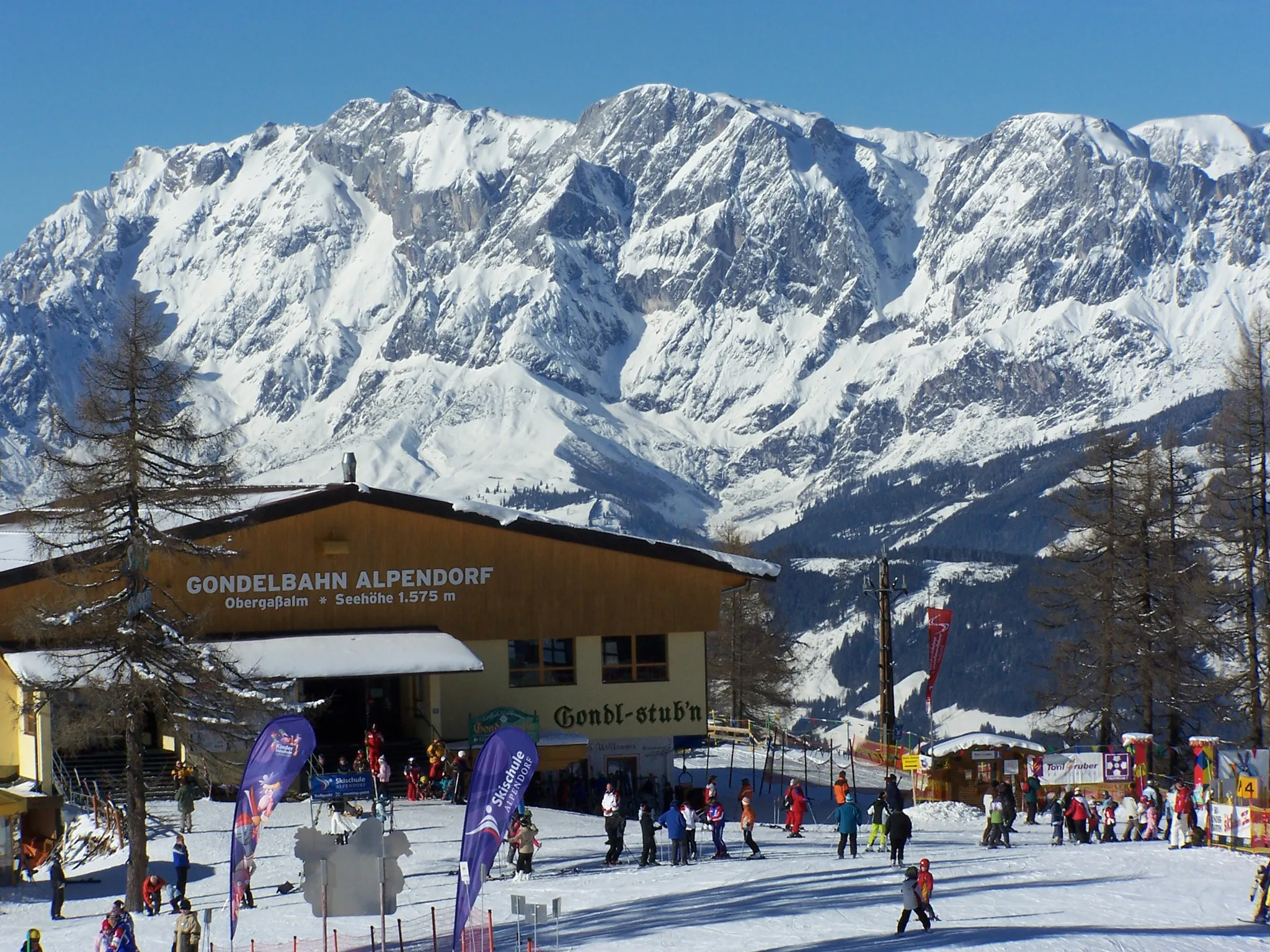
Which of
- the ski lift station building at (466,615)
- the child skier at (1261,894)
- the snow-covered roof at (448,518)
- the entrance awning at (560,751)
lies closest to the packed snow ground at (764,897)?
the child skier at (1261,894)

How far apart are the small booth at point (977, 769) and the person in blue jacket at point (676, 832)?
14346mm

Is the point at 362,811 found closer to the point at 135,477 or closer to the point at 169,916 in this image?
the point at 169,916

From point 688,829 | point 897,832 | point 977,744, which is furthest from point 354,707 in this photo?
point 897,832

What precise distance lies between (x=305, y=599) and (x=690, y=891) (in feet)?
64.6

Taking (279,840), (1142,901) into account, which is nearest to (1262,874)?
(1142,901)


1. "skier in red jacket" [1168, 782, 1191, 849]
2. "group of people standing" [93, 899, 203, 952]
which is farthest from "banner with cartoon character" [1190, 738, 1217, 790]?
"group of people standing" [93, 899, 203, 952]

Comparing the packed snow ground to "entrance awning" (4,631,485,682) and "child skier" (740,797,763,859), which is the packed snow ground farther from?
"entrance awning" (4,631,485,682)

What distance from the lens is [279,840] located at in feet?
110

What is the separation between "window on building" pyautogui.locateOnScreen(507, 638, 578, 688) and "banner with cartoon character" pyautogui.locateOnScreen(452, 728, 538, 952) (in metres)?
23.9

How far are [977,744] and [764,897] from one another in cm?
1763

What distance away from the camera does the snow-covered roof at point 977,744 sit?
43.2 m

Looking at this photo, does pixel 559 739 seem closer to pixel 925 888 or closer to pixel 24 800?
pixel 24 800

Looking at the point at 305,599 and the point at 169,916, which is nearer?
the point at 169,916

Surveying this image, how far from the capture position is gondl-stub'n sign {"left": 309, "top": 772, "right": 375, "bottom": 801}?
35531mm
